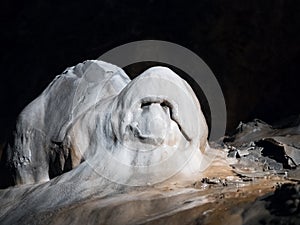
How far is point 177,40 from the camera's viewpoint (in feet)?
25.0

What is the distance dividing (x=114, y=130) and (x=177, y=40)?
3556 mm

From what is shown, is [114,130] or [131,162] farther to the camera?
[114,130]

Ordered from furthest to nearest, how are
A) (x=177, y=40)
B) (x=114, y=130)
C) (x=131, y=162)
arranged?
(x=177, y=40)
(x=114, y=130)
(x=131, y=162)

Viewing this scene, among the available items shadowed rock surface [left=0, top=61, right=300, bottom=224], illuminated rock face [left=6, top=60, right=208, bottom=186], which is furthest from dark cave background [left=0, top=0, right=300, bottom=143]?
illuminated rock face [left=6, top=60, right=208, bottom=186]

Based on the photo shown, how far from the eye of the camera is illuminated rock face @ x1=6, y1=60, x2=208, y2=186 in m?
4.09

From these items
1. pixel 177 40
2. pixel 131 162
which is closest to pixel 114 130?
pixel 131 162

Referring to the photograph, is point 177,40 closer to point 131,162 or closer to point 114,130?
point 114,130

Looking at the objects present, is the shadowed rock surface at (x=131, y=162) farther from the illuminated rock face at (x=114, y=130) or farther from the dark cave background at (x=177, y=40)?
the dark cave background at (x=177, y=40)

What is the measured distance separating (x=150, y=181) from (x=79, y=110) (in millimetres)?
910

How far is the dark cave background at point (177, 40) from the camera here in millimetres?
7320

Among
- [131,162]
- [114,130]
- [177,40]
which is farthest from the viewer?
[177,40]

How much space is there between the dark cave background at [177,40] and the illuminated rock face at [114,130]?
2.48 m

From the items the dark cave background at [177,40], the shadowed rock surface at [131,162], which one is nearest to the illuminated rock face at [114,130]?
the shadowed rock surface at [131,162]

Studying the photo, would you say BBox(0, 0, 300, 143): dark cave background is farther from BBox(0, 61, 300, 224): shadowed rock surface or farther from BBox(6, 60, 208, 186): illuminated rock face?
BBox(6, 60, 208, 186): illuminated rock face
